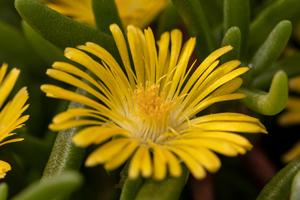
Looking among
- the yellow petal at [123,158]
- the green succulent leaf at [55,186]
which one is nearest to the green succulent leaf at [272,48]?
the yellow petal at [123,158]

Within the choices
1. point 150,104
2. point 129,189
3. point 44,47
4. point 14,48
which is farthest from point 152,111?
point 14,48

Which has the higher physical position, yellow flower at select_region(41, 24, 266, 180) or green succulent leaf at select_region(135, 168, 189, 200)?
yellow flower at select_region(41, 24, 266, 180)

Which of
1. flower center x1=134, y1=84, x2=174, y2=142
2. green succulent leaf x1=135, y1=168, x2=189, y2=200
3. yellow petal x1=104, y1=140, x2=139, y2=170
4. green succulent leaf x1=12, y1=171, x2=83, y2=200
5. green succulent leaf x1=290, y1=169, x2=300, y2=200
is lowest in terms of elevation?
green succulent leaf x1=290, y1=169, x2=300, y2=200

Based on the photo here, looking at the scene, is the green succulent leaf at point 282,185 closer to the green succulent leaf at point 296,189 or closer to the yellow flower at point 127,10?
the green succulent leaf at point 296,189

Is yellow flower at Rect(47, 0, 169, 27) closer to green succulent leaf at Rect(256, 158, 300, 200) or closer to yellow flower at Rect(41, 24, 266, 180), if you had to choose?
yellow flower at Rect(41, 24, 266, 180)

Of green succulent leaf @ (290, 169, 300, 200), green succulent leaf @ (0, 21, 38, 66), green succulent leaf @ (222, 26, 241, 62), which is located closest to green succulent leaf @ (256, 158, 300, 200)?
green succulent leaf @ (290, 169, 300, 200)

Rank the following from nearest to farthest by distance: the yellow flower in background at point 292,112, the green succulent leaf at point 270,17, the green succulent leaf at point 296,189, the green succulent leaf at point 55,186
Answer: the green succulent leaf at point 55,186 < the green succulent leaf at point 296,189 < the green succulent leaf at point 270,17 < the yellow flower in background at point 292,112

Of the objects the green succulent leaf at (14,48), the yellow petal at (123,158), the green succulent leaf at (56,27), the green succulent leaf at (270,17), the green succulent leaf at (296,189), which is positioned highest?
the green succulent leaf at (14,48)
